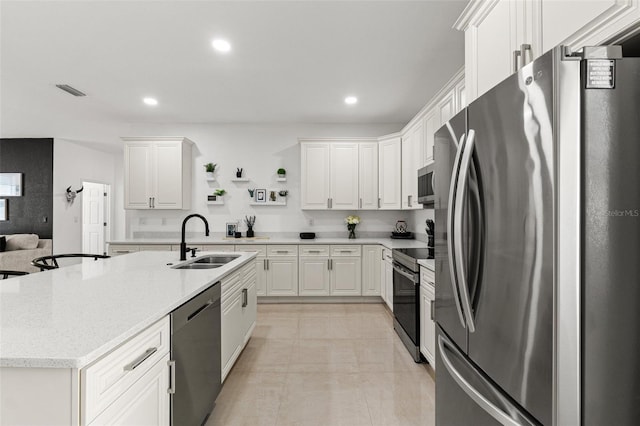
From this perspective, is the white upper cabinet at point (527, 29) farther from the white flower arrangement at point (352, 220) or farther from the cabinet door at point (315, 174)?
the white flower arrangement at point (352, 220)

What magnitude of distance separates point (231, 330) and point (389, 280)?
2250 mm

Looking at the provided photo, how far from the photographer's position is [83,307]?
4.27ft

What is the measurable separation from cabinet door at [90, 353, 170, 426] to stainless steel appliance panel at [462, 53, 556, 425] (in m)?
1.24

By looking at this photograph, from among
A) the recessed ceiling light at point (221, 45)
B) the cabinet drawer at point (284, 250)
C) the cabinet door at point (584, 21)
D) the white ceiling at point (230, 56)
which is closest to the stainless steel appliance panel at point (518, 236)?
the cabinet door at point (584, 21)

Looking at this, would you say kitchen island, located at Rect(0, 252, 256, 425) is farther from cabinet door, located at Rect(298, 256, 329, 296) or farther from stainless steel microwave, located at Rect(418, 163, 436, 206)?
cabinet door, located at Rect(298, 256, 329, 296)

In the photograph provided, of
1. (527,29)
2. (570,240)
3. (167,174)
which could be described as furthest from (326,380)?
(167,174)

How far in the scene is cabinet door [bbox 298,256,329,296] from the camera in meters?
4.53

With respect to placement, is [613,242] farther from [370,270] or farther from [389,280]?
[370,270]

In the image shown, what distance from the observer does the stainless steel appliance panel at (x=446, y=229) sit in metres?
1.30

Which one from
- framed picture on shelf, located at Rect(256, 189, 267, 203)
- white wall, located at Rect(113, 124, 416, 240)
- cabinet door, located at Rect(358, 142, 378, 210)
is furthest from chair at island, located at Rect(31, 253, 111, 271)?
cabinet door, located at Rect(358, 142, 378, 210)

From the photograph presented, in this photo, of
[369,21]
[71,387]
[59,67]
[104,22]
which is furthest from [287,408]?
[59,67]

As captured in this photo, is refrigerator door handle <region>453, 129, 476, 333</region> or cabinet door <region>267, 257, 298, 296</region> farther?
cabinet door <region>267, 257, 298, 296</region>

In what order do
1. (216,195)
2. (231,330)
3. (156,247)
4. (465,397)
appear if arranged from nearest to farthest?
(465,397) < (231,330) < (156,247) < (216,195)

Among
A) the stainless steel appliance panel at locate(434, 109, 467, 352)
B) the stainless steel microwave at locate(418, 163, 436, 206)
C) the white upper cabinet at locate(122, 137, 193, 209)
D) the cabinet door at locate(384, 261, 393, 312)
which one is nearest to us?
the stainless steel appliance panel at locate(434, 109, 467, 352)
